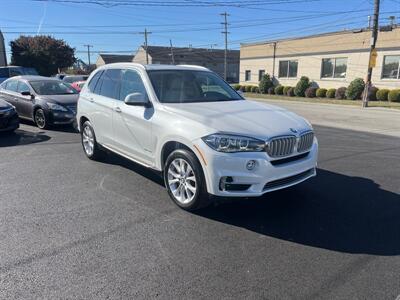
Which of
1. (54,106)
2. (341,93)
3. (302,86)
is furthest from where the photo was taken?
(302,86)

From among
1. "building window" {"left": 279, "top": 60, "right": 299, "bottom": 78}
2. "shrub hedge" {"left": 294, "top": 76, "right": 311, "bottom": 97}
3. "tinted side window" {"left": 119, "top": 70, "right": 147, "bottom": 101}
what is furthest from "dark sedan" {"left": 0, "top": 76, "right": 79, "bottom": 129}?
"building window" {"left": 279, "top": 60, "right": 299, "bottom": 78}

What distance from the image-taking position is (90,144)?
672 cm

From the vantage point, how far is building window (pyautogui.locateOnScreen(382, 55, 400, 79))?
26.0 metres

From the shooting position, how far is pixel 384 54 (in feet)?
87.8

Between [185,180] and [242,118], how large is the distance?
1033mm

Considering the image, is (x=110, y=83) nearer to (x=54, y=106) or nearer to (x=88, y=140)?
(x=88, y=140)

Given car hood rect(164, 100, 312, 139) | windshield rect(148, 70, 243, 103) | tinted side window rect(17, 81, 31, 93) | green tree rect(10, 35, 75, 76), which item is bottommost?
car hood rect(164, 100, 312, 139)

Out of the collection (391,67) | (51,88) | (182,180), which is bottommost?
(182,180)

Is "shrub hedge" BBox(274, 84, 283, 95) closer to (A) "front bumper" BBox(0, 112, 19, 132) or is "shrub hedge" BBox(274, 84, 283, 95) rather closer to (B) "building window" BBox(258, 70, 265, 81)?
(B) "building window" BBox(258, 70, 265, 81)

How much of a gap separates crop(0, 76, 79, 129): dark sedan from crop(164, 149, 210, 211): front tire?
6.70 m

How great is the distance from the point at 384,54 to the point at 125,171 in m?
26.7

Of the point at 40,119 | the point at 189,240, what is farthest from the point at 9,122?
the point at 189,240

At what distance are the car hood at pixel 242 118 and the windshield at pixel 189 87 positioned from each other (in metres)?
0.28

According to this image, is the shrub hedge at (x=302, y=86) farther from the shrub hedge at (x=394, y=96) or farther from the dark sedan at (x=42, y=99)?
the dark sedan at (x=42, y=99)
